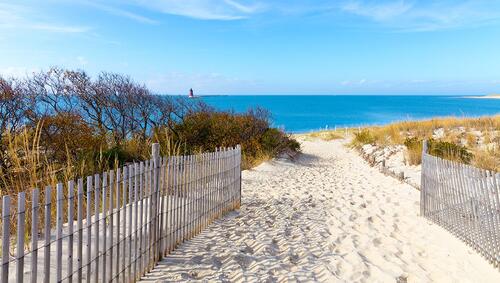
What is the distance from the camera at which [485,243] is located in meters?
5.49

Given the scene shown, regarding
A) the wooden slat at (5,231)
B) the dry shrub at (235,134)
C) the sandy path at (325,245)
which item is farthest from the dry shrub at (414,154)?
the wooden slat at (5,231)

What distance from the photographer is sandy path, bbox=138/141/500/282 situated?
15.6ft

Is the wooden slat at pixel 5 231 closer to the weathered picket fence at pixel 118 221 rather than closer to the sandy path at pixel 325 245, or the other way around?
the weathered picket fence at pixel 118 221

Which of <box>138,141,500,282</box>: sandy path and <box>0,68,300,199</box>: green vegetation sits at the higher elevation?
<box>0,68,300,199</box>: green vegetation

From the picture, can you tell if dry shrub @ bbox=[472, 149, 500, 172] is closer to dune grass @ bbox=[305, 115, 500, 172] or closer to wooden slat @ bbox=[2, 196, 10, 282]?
dune grass @ bbox=[305, 115, 500, 172]

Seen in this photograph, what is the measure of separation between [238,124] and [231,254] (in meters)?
10.5

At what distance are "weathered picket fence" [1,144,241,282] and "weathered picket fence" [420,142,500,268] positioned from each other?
3.60 metres

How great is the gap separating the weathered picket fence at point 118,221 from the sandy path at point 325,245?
308 mm

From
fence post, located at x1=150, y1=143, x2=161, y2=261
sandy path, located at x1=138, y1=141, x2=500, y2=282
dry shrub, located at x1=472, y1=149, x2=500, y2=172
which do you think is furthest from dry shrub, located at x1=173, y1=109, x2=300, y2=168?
fence post, located at x1=150, y1=143, x2=161, y2=261

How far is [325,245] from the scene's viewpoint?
5.87 meters

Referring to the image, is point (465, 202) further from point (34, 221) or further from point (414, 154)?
point (414, 154)

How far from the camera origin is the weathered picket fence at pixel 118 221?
9.11ft

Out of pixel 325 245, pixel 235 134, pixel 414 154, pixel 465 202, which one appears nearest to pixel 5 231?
pixel 325 245

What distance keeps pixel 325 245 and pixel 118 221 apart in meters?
3.14
